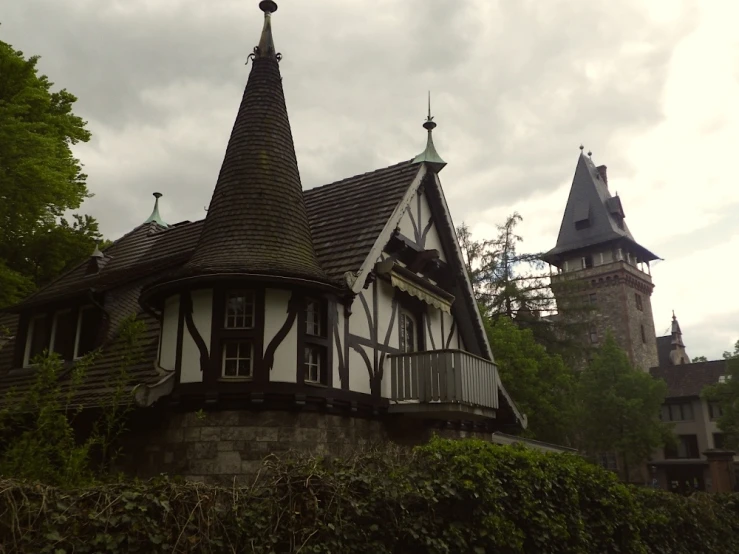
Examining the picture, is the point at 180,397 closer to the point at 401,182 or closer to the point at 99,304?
the point at 99,304

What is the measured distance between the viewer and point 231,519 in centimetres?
567

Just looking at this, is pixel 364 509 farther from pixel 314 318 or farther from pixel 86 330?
pixel 86 330

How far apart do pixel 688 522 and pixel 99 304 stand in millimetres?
12076

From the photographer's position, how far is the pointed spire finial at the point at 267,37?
15000 millimetres

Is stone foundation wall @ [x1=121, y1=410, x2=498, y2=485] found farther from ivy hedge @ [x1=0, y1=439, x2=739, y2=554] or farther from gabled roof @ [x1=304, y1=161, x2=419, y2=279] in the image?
ivy hedge @ [x1=0, y1=439, x2=739, y2=554]

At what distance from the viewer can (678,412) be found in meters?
54.6

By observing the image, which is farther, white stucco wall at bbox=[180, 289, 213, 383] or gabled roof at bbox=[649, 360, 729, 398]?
gabled roof at bbox=[649, 360, 729, 398]

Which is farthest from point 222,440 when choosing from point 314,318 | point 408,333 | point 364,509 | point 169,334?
point 408,333

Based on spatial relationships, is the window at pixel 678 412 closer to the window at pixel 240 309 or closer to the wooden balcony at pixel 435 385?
the wooden balcony at pixel 435 385

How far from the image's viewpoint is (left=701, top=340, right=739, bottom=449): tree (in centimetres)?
3812

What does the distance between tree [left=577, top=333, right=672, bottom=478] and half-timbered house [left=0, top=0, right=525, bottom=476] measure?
952 inches

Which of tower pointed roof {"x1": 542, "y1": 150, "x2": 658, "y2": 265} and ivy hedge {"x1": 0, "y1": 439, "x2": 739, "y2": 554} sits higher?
tower pointed roof {"x1": 542, "y1": 150, "x2": 658, "y2": 265}

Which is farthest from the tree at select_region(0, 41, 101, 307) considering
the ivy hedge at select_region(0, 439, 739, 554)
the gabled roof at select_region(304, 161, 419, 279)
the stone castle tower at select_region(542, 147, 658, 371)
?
the stone castle tower at select_region(542, 147, 658, 371)

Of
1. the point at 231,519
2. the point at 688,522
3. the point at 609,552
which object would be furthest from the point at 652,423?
the point at 231,519
